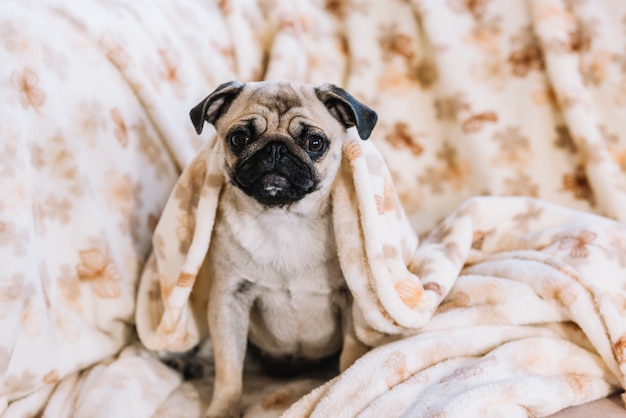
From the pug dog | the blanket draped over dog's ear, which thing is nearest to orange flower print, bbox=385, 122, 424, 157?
the blanket draped over dog's ear

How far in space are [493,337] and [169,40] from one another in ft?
3.98

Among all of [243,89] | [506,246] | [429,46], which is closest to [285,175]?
[243,89]

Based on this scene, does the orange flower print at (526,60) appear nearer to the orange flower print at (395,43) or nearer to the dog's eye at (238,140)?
the orange flower print at (395,43)

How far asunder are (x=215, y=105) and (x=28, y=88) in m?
0.42

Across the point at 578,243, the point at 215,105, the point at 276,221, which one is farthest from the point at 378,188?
the point at 578,243

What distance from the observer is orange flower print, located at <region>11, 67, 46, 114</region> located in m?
1.42

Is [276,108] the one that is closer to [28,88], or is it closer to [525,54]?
[28,88]

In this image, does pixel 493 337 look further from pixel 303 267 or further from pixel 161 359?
pixel 161 359

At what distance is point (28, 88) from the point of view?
57.3 inches

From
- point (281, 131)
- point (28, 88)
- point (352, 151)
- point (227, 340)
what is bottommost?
point (227, 340)

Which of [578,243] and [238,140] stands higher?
[238,140]

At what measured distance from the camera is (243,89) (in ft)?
5.04

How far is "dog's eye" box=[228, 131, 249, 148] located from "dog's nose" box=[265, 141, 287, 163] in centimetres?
8

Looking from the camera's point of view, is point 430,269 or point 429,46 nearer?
point 430,269
